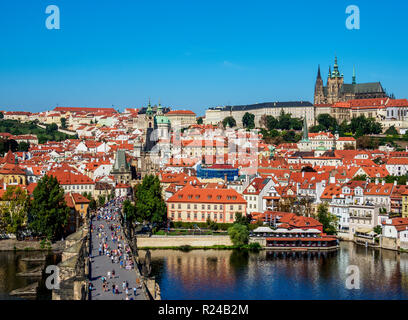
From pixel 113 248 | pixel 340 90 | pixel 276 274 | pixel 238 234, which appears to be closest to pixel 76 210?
pixel 238 234

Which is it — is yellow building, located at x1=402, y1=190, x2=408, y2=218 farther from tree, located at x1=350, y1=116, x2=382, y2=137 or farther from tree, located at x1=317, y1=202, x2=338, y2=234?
tree, located at x1=350, y1=116, x2=382, y2=137

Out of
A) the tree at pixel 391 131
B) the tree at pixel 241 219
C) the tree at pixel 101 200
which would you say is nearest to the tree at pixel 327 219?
the tree at pixel 241 219

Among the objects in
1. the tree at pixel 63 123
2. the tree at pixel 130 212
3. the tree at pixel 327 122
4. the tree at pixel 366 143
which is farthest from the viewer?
the tree at pixel 63 123

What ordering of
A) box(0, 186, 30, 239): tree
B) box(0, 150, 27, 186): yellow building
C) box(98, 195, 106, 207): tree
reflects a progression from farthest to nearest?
box(98, 195, 106, 207): tree < box(0, 150, 27, 186): yellow building < box(0, 186, 30, 239): tree

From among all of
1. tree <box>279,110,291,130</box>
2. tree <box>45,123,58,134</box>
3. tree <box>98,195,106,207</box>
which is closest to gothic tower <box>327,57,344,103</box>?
tree <box>279,110,291,130</box>

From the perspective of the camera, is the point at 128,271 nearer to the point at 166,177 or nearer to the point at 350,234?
the point at 350,234
